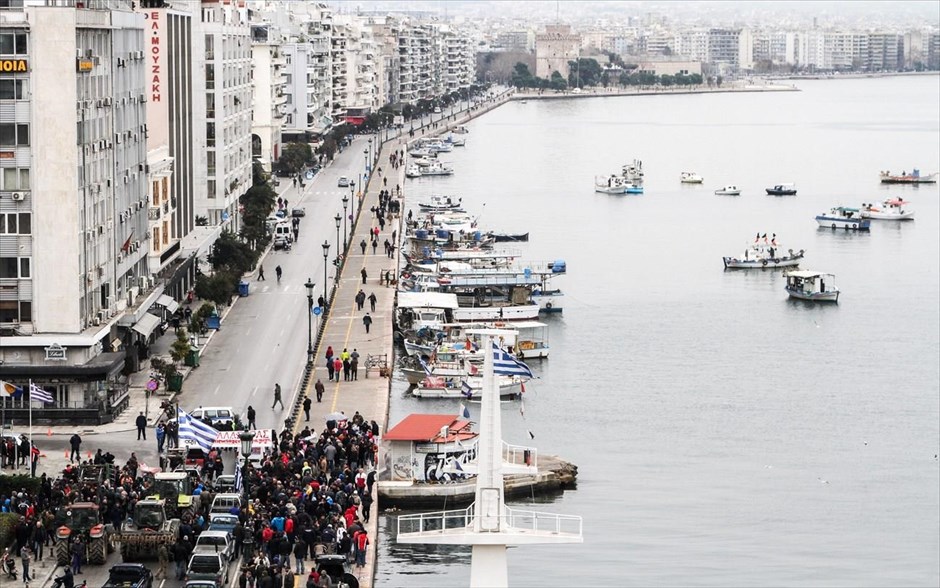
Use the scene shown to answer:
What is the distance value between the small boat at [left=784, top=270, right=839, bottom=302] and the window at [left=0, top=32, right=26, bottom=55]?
3965cm

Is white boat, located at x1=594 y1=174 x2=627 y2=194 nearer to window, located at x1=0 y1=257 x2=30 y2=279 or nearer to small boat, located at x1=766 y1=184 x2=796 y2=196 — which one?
small boat, located at x1=766 y1=184 x2=796 y2=196

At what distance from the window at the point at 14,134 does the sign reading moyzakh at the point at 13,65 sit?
108 centimetres

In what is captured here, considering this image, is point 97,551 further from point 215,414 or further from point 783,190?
point 783,190

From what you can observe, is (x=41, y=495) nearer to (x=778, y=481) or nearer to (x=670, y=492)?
(x=670, y=492)

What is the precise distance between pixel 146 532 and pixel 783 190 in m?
94.7

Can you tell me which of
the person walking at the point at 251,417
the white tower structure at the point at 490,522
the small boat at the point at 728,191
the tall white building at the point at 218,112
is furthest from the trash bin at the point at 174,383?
the small boat at the point at 728,191

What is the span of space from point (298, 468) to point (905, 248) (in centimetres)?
6475

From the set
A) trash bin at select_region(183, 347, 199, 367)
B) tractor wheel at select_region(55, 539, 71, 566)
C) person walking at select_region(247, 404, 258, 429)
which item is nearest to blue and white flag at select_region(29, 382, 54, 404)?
person walking at select_region(247, 404, 258, 429)

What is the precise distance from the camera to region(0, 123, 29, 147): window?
1581 inches

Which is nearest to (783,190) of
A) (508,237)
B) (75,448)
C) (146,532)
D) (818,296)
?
(508,237)

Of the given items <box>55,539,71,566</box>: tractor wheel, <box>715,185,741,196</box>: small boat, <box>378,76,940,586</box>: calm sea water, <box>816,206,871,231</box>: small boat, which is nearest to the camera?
<box>55,539,71,566</box>: tractor wheel

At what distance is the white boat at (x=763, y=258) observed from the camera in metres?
83.4

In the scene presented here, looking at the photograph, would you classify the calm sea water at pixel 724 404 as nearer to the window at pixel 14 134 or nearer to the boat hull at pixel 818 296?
the boat hull at pixel 818 296

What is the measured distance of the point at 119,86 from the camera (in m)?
45.3
